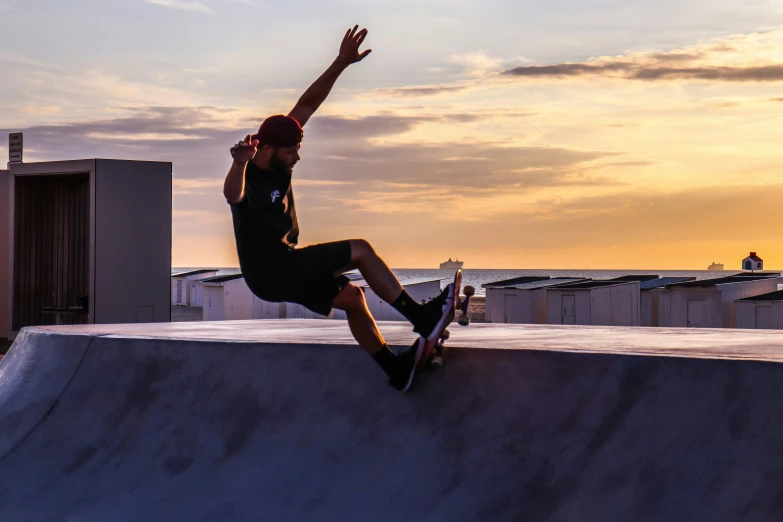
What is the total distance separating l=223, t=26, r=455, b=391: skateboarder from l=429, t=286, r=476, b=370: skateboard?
0.37 ft

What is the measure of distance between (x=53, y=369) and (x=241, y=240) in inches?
125

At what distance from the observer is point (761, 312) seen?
81.2 ft

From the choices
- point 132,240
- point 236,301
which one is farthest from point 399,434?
point 236,301

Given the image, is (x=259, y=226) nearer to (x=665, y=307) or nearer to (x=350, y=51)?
(x=350, y=51)

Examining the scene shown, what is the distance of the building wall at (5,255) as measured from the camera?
18.2 metres

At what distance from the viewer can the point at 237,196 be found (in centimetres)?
533

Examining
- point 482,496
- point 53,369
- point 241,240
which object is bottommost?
point 482,496

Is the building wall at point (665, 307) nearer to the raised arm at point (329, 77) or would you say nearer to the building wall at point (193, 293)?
the raised arm at point (329, 77)

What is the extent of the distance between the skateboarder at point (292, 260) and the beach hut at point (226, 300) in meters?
23.5

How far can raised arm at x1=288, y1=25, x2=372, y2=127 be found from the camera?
20.4 ft

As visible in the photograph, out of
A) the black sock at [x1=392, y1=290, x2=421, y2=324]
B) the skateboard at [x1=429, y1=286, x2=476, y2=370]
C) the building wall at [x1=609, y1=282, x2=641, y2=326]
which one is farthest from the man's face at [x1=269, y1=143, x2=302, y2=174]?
the building wall at [x1=609, y1=282, x2=641, y2=326]

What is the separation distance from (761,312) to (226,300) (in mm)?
16437

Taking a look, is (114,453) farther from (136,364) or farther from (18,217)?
(18,217)

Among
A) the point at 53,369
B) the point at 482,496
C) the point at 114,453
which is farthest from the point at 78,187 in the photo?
the point at 482,496
